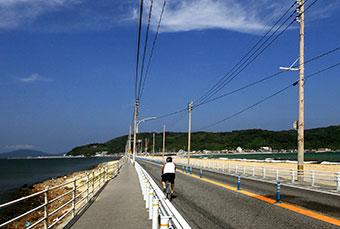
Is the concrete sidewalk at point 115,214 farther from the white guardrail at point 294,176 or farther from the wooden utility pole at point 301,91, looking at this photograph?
the wooden utility pole at point 301,91

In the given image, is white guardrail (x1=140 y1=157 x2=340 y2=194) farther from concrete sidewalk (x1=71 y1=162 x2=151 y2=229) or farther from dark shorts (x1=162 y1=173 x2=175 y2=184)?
concrete sidewalk (x1=71 y1=162 x2=151 y2=229)

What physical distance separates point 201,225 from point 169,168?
6614 millimetres

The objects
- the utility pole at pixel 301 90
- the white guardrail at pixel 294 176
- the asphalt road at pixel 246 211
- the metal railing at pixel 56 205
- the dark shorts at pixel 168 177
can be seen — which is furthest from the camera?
the utility pole at pixel 301 90

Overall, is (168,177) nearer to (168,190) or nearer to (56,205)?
(168,190)

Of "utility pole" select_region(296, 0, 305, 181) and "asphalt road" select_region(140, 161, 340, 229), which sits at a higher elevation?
"utility pole" select_region(296, 0, 305, 181)

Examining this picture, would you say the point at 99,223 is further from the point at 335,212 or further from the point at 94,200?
the point at 335,212

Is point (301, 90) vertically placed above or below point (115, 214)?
above

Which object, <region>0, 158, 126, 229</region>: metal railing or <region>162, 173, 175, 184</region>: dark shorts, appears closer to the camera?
<region>0, 158, 126, 229</region>: metal railing

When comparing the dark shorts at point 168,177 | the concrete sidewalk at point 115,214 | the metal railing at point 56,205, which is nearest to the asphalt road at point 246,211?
the dark shorts at point 168,177

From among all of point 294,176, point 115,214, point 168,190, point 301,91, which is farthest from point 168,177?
point 301,91

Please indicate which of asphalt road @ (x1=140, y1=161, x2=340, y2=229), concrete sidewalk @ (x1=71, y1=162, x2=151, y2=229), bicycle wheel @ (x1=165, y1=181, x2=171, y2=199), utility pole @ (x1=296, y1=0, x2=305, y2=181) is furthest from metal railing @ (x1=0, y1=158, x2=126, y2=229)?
utility pole @ (x1=296, y1=0, x2=305, y2=181)

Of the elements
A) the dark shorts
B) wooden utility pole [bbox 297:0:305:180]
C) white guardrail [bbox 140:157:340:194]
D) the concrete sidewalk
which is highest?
wooden utility pole [bbox 297:0:305:180]

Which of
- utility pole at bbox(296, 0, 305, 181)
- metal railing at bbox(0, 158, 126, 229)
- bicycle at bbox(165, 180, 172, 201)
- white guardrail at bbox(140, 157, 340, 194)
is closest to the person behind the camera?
metal railing at bbox(0, 158, 126, 229)

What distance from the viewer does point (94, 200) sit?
17031 mm
